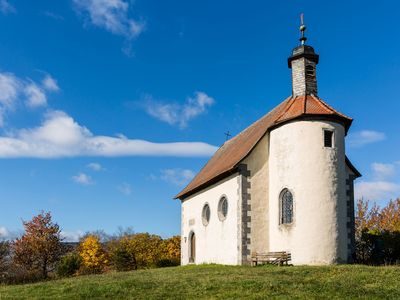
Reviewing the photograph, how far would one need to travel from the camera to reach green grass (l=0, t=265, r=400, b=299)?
41.8 feet

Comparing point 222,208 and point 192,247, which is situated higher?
point 222,208

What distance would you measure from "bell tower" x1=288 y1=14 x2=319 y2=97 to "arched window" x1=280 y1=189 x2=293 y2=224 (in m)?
5.22

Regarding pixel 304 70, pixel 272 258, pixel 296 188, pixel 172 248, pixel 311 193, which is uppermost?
pixel 304 70

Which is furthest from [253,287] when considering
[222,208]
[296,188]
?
[222,208]

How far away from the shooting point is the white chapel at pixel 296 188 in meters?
20.3

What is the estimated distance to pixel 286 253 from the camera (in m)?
20.5

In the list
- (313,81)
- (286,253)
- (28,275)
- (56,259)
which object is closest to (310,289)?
(286,253)

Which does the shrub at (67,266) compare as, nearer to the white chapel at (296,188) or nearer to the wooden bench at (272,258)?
the white chapel at (296,188)

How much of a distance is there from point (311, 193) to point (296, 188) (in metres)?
0.68

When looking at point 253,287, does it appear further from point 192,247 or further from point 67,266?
point 67,266

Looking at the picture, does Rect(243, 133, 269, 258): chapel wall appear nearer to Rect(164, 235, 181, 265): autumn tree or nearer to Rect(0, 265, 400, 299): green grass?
Rect(0, 265, 400, 299): green grass

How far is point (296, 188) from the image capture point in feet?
68.4

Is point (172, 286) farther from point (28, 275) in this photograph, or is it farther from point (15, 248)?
point (15, 248)

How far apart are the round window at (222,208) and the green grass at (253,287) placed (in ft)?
24.1
